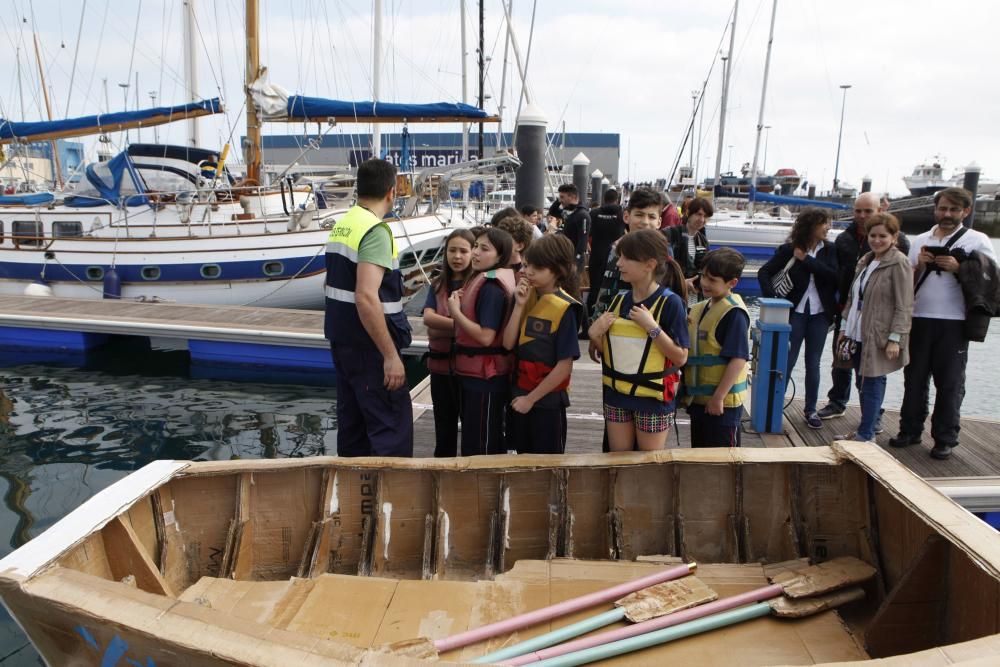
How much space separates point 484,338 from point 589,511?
3.68ft

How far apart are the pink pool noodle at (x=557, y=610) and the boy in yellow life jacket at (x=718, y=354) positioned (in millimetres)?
901

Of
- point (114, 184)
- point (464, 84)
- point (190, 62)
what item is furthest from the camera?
point (464, 84)

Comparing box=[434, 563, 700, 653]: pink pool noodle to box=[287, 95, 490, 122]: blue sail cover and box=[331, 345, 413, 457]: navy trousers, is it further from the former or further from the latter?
box=[287, 95, 490, 122]: blue sail cover

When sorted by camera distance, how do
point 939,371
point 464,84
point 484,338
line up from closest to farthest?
point 484,338 → point 939,371 → point 464,84

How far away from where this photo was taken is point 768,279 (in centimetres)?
530

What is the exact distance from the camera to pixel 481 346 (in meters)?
3.97

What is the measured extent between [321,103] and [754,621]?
511 inches

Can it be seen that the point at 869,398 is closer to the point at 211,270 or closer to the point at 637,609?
the point at 637,609

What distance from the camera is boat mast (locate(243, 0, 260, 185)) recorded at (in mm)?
13945

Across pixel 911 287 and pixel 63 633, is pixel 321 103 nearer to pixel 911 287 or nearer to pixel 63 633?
pixel 911 287

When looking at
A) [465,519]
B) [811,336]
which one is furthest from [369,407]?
[811,336]

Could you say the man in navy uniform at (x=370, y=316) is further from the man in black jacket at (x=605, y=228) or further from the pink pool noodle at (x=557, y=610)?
the man in black jacket at (x=605, y=228)

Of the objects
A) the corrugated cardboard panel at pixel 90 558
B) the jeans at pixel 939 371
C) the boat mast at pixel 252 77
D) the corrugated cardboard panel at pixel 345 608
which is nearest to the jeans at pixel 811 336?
the jeans at pixel 939 371

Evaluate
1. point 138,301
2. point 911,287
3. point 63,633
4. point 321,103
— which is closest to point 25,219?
point 138,301
